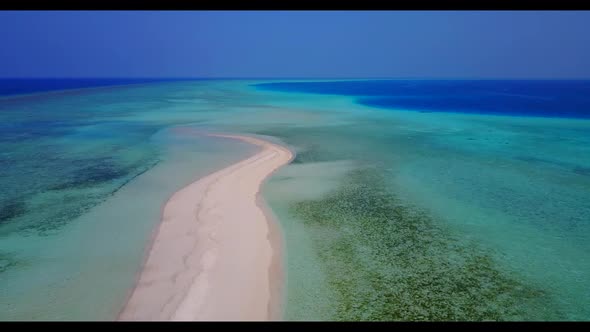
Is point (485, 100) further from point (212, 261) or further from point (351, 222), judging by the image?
point (212, 261)

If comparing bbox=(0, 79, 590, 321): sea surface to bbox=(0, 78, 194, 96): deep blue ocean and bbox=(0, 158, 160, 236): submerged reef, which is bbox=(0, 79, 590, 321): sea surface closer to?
bbox=(0, 158, 160, 236): submerged reef

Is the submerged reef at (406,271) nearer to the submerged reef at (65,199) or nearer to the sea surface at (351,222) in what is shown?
the sea surface at (351,222)

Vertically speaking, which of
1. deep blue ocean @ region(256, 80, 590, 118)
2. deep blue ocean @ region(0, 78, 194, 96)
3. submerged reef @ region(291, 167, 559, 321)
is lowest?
deep blue ocean @ region(0, 78, 194, 96)

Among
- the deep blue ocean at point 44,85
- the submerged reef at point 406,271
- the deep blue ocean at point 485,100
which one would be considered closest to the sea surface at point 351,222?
the submerged reef at point 406,271

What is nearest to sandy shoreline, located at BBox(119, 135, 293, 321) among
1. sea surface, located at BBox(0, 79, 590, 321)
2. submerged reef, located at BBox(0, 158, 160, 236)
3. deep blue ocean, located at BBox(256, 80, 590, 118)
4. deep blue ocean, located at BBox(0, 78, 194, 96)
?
sea surface, located at BBox(0, 79, 590, 321)

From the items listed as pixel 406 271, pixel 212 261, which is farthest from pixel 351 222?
pixel 212 261
